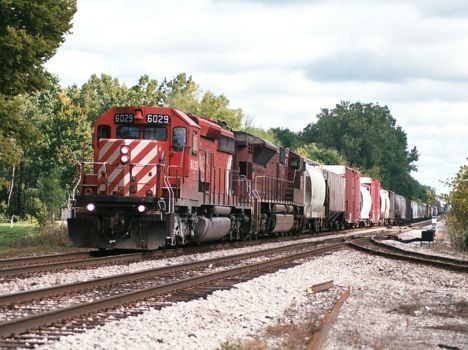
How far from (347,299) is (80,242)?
319 inches

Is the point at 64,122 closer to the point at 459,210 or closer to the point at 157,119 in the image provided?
the point at 459,210

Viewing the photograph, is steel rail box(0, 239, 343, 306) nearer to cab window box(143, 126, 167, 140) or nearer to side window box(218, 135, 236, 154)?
cab window box(143, 126, 167, 140)

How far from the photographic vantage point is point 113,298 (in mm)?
10141

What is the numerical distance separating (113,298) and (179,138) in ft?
32.8

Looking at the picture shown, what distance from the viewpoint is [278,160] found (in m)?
32.2

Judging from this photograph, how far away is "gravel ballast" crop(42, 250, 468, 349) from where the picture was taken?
26.7 feet

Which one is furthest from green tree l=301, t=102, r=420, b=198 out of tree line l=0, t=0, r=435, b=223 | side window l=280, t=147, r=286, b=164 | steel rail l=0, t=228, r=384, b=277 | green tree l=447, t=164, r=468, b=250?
steel rail l=0, t=228, r=384, b=277

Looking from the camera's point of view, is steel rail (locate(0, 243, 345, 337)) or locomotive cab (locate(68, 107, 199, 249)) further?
locomotive cab (locate(68, 107, 199, 249))

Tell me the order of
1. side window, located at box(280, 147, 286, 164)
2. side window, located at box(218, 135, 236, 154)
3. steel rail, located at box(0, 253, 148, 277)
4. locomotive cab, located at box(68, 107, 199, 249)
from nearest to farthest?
steel rail, located at box(0, 253, 148, 277) < locomotive cab, located at box(68, 107, 199, 249) < side window, located at box(218, 135, 236, 154) < side window, located at box(280, 147, 286, 164)

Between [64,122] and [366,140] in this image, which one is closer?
[64,122]

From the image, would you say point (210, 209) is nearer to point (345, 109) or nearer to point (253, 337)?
point (253, 337)

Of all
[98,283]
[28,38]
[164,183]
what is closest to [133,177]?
[164,183]

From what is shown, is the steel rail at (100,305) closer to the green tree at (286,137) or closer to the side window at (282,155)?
the side window at (282,155)

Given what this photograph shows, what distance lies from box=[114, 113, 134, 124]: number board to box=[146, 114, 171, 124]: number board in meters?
0.45
